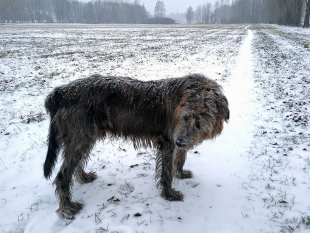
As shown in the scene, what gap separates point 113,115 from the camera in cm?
314

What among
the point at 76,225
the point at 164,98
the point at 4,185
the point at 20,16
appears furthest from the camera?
the point at 20,16

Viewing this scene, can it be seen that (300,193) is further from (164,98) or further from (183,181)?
(164,98)

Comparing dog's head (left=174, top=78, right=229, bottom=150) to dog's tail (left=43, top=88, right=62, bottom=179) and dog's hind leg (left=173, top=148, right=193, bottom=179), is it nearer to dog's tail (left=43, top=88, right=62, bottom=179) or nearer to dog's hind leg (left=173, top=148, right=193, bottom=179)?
dog's hind leg (left=173, top=148, right=193, bottom=179)

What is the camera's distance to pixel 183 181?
382 centimetres

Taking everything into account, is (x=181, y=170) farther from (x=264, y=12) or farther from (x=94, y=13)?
(x=94, y=13)

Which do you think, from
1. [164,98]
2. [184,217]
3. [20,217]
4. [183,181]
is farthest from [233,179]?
[20,217]

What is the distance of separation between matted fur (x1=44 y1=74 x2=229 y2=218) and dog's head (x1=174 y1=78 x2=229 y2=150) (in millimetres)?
19

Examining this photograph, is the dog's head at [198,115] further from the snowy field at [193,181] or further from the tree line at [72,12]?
the tree line at [72,12]

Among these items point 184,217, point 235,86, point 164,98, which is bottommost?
point 184,217

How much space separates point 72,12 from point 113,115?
131 meters

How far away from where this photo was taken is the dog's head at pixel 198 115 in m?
2.63

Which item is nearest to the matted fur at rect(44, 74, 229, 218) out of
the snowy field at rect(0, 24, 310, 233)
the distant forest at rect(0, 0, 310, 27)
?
the snowy field at rect(0, 24, 310, 233)

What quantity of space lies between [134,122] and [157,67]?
34.0 feet

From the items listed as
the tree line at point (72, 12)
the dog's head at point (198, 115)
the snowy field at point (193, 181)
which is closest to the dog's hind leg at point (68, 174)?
the snowy field at point (193, 181)
